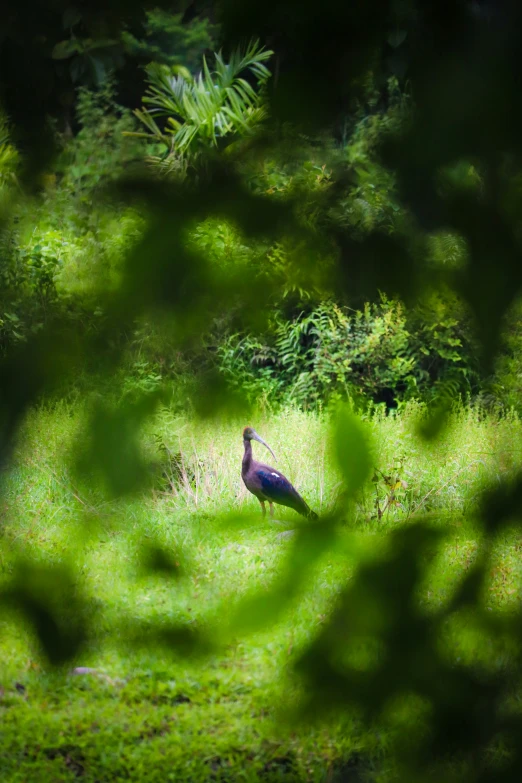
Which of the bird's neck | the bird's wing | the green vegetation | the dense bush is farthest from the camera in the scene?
the dense bush

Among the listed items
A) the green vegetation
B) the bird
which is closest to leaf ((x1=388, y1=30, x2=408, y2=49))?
the green vegetation

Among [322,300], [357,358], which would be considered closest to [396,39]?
[322,300]

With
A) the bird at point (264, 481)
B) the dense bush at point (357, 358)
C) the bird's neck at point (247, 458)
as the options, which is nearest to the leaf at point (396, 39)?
the bird at point (264, 481)

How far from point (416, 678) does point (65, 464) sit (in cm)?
16

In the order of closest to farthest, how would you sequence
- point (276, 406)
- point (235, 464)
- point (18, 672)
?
point (18, 672)
point (235, 464)
point (276, 406)

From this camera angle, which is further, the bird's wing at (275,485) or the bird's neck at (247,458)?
the bird's neck at (247,458)

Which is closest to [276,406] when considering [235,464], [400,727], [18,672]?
[235,464]

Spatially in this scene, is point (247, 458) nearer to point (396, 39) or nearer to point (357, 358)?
point (357, 358)

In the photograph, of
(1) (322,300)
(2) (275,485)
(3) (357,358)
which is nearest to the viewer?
(1) (322,300)

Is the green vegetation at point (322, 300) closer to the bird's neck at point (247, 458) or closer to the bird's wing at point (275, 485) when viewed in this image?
the bird's wing at point (275, 485)

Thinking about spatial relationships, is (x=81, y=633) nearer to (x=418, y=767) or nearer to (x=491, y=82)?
(x=418, y=767)

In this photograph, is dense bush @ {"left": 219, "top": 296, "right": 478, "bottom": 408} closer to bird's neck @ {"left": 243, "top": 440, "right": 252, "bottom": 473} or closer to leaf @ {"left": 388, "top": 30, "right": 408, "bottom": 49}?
bird's neck @ {"left": 243, "top": 440, "right": 252, "bottom": 473}

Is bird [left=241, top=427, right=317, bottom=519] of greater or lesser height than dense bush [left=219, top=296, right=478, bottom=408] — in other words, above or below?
below

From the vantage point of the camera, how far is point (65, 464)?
0.96 feet
